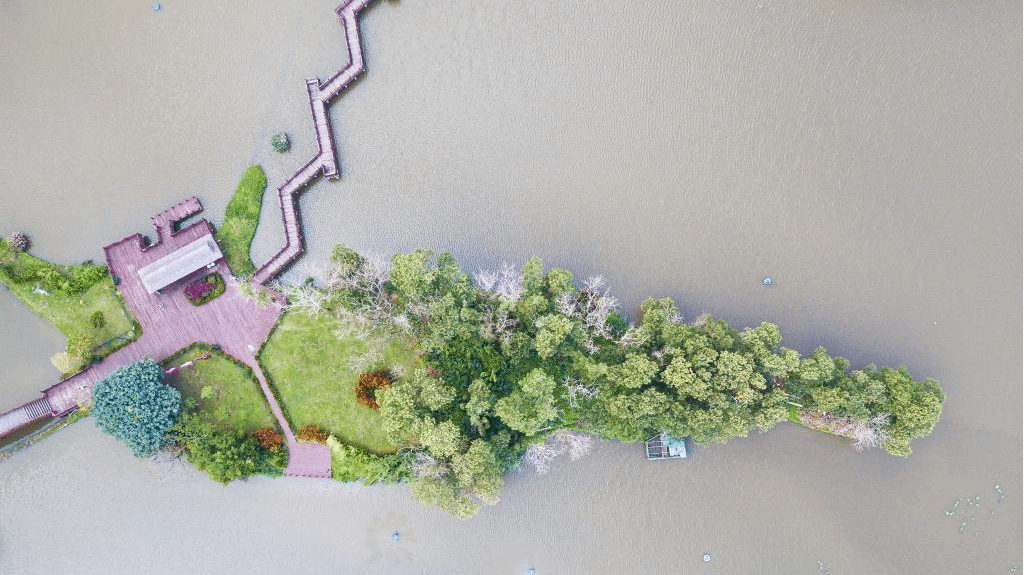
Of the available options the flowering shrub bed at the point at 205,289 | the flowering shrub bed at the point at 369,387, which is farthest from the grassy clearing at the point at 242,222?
the flowering shrub bed at the point at 369,387

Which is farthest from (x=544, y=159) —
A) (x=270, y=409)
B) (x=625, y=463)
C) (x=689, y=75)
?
(x=270, y=409)

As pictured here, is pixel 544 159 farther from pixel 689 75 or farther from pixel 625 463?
pixel 625 463

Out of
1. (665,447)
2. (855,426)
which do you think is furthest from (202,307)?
(855,426)

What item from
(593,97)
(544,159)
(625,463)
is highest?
(593,97)

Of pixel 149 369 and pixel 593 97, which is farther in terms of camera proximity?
pixel 593 97

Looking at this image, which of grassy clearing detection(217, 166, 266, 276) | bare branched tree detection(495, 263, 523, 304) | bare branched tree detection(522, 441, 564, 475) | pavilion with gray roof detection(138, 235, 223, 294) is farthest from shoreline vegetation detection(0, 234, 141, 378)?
bare branched tree detection(522, 441, 564, 475)

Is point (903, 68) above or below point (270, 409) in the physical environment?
above

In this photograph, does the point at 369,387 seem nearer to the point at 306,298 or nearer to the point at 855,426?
the point at 306,298
